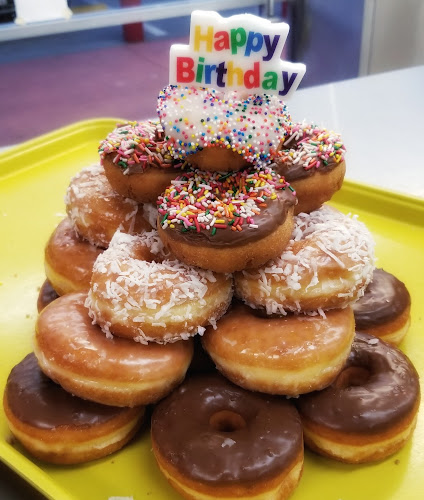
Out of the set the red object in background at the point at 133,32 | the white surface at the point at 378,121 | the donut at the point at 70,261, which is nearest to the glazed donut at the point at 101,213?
the donut at the point at 70,261

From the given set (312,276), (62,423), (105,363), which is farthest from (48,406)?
(312,276)

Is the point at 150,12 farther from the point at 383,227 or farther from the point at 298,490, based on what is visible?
the point at 298,490

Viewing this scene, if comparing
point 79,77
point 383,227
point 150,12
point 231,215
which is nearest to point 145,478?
point 231,215

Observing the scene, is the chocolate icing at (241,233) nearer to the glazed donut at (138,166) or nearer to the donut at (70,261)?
the glazed donut at (138,166)

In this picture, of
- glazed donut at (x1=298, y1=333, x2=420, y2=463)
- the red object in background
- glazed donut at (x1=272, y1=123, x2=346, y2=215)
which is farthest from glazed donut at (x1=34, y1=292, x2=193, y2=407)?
the red object in background

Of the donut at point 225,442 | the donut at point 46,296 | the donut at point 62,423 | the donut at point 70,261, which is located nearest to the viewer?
the donut at point 225,442
